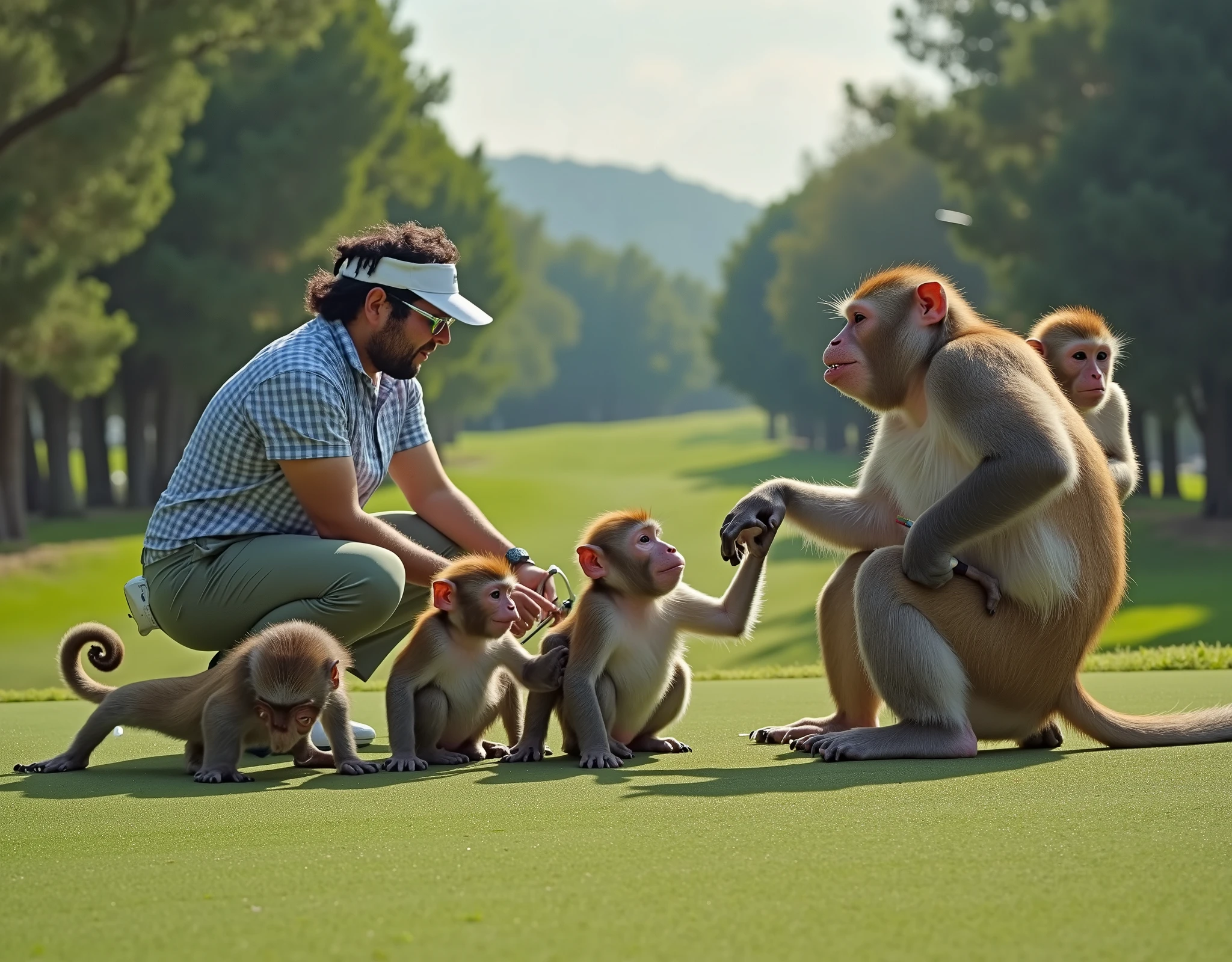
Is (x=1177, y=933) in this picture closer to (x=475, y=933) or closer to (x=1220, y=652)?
(x=475, y=933)

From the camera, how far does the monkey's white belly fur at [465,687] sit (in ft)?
19.5

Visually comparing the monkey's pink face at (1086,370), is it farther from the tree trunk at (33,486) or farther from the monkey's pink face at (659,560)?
the tree trunk at (33,486)

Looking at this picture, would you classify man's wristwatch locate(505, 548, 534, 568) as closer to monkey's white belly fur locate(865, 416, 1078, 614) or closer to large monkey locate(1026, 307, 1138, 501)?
monkey's white belly fur locate(865, 416, 1078, 614)

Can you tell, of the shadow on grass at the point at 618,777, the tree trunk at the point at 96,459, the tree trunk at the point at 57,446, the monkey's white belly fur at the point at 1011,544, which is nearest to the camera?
the shadow on grass at the point at 618,777

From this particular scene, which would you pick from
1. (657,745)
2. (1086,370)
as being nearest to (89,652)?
(657,745)

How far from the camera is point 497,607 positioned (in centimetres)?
583

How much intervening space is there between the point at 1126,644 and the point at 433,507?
1221 cm

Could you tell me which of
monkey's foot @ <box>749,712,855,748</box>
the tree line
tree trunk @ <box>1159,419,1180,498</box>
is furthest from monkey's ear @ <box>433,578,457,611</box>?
tree trunk @ <box>1159,419,1180,498</box>

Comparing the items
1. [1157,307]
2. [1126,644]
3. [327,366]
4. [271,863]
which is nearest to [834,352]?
[327,366]

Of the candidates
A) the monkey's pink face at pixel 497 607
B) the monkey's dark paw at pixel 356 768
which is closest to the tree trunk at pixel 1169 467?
the monkey's pink face at pixel 497 607

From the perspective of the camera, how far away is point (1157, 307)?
26.0 m

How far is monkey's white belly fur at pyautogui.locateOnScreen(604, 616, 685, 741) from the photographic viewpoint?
5918mm

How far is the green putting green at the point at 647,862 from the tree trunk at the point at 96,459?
34335 millimetres

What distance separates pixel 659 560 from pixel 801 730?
0.85 metres
